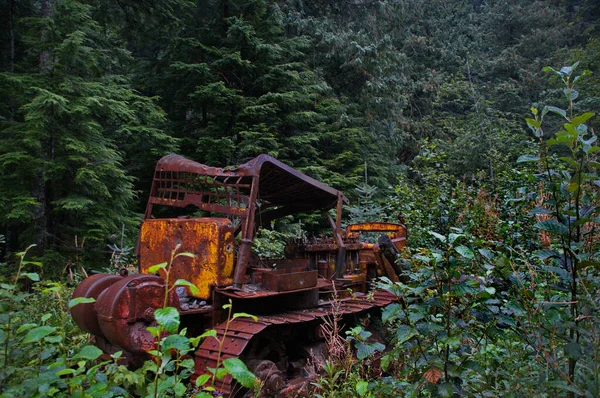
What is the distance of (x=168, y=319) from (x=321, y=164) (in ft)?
47.0

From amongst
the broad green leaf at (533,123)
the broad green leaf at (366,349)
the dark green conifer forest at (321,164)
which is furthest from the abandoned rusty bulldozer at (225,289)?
the broad green leaf at (533,123)

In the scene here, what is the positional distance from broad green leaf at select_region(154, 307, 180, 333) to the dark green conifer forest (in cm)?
47

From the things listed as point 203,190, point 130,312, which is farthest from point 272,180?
point 130,312

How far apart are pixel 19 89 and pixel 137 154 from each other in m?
4.55

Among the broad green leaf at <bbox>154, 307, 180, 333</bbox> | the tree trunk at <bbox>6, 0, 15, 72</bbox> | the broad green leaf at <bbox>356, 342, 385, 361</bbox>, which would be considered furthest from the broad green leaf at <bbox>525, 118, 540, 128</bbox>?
the tree trunk at <bbox>6, 0, 15, 72</bbox>

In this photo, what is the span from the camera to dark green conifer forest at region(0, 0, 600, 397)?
7.88 feet

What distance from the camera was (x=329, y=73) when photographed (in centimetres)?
1798

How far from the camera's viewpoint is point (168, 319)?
1896 millimetres

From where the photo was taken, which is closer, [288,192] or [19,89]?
[288,192]

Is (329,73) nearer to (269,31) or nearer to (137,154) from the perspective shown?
(269,31)

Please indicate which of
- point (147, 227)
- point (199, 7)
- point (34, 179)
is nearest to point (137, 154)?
point (34, 179)

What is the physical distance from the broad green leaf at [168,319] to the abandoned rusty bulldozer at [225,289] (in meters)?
1.91

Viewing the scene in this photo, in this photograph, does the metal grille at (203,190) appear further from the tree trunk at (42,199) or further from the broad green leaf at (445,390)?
the tree trunk at (42,199)

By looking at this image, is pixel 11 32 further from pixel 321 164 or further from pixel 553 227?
pixel 553 227
